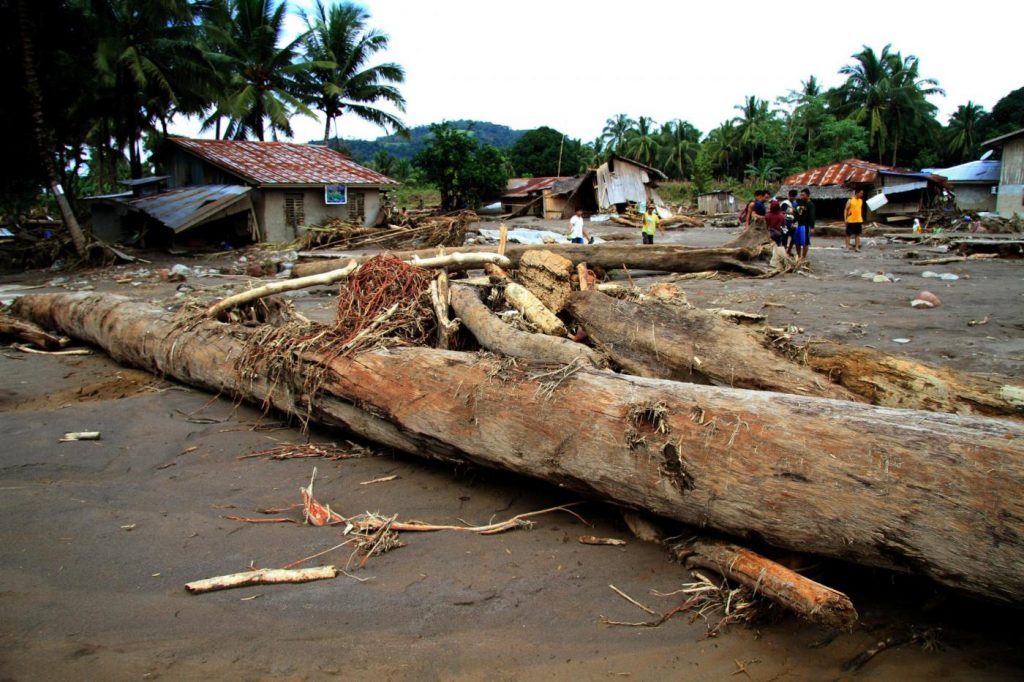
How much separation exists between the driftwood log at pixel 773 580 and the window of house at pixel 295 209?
2107 centimetres

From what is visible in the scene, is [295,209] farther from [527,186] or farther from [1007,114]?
[1007,114]

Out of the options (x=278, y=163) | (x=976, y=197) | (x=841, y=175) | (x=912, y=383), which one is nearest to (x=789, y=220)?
(x=912, y=383)

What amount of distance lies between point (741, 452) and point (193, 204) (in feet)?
66.7

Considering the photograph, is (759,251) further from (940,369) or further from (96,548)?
(96,548)

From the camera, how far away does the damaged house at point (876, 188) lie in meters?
26.8

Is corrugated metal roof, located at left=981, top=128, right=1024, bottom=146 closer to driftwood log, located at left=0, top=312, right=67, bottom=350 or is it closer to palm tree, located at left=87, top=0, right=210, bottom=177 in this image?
palm tree, located at left=87, top=0, right=210, bottom=177

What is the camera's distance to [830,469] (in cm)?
248

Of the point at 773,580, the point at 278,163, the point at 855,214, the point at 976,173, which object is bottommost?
the point at 773,580

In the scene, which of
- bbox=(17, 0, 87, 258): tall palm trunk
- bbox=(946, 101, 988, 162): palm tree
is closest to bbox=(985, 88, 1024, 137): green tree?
bbox=(946, 101, 988, 162): palm tree

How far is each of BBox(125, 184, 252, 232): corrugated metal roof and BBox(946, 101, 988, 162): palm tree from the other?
155ft

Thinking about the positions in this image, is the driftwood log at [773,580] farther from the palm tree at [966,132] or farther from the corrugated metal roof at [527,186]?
the palm tree at [966,132]

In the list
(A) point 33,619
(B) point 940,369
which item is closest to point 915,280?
(B) point 940,369

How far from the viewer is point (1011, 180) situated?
23.4m

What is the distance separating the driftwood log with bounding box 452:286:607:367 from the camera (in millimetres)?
4211
